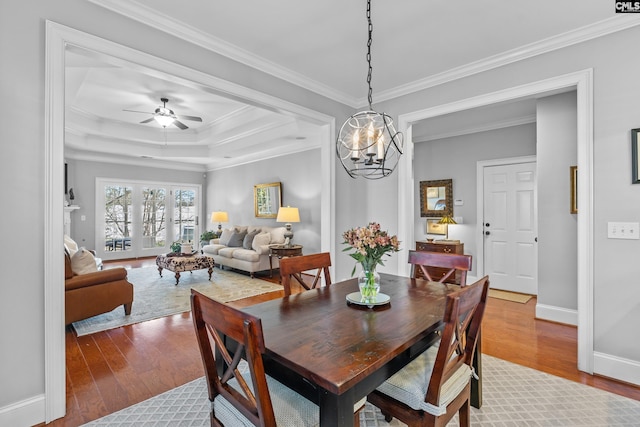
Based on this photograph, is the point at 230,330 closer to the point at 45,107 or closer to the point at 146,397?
the point at 146,397

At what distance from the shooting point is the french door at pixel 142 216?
7633 mm

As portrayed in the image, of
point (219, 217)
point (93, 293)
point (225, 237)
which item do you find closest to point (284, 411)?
point (93, 293)

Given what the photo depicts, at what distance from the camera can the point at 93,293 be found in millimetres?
3346

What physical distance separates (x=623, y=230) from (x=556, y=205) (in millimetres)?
1274

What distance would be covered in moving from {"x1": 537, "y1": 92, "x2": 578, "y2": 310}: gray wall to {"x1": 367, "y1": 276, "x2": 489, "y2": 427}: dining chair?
2.70 m

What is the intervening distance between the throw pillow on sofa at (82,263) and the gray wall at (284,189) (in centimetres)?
360

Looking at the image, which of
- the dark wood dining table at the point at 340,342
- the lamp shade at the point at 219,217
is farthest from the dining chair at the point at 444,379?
the lamp shade at the point at 219,217

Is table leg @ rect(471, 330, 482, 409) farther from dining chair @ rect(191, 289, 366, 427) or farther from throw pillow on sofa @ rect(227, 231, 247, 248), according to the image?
throw pillow on sofa @ rect(227, 231, 247, 248)

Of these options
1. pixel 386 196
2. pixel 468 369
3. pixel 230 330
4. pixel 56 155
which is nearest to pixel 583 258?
pixel 468 369

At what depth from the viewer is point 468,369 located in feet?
5.17

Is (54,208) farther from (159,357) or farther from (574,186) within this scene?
(574,186)

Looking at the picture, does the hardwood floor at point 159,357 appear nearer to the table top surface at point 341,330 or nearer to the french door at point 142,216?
the table top surface at point 341,330

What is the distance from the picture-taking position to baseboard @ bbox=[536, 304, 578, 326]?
340 cm

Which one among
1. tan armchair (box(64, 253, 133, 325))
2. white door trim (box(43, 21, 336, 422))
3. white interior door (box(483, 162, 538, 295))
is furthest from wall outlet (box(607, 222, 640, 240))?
tan armchair (box(64, 253, 133, 325))
